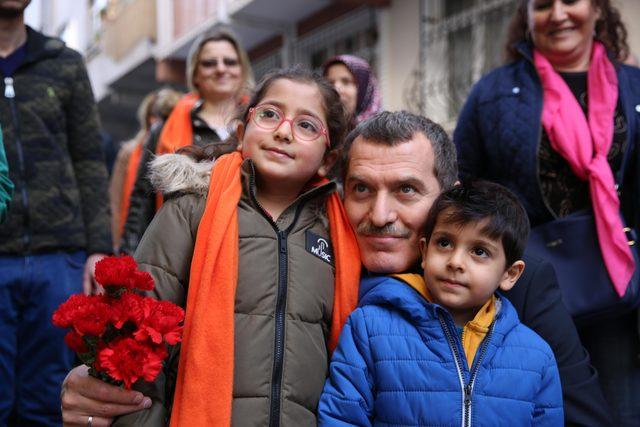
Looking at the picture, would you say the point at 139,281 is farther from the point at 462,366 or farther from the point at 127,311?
the point at 462,366

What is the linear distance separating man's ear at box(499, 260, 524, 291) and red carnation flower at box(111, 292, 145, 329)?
119 cm

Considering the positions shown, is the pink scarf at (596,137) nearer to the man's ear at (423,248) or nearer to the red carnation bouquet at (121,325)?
the man's ear at (423,248)

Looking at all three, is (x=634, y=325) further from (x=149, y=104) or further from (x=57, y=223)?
(x=149, y=104)

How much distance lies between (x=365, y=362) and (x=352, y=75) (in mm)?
2966

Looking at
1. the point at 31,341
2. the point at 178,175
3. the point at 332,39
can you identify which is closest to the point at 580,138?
the point at 178,175

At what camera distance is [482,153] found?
342 centimetres

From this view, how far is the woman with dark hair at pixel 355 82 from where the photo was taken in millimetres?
4879

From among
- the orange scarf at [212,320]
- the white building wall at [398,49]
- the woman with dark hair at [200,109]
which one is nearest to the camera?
the orange scarf at [212,320]

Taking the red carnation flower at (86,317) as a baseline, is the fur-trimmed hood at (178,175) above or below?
above

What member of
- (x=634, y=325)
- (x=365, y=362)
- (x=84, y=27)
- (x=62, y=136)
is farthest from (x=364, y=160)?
(x=84, y=27)

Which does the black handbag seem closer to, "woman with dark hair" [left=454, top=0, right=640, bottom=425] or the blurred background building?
"woman with dark hair" [left=454, top=0, right=640, bottom=425]

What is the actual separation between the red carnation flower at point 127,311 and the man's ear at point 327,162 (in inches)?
37.7

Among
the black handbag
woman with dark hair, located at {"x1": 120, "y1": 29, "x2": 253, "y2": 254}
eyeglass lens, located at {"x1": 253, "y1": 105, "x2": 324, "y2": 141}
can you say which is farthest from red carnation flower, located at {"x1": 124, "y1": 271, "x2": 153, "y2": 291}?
woman with dark hair, located at {"x1": 120, "y1": 29, "x2": 253, "y2": 254}

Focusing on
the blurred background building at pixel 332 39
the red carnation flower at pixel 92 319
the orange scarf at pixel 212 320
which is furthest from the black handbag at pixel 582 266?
the blurred background building at pixel 332 39
